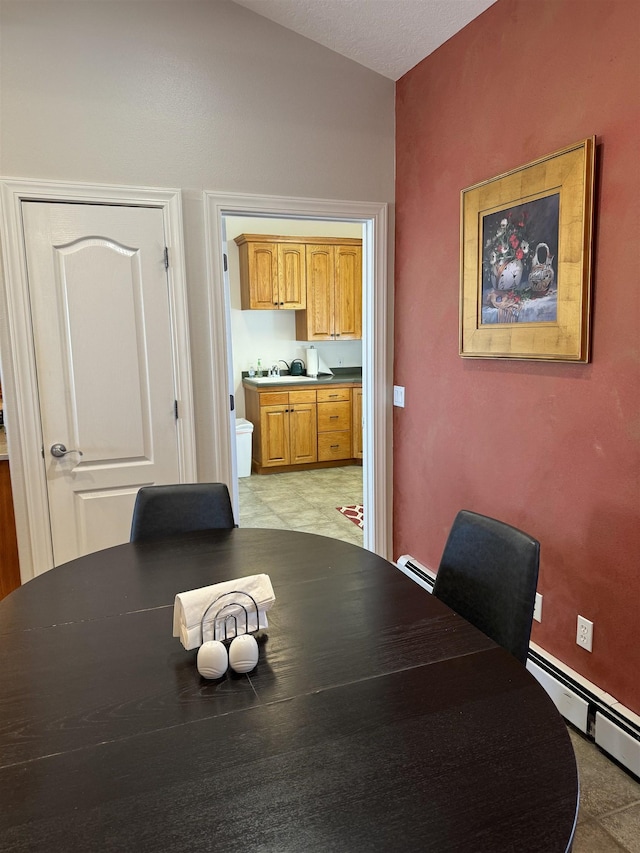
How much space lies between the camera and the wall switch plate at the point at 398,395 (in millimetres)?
3099

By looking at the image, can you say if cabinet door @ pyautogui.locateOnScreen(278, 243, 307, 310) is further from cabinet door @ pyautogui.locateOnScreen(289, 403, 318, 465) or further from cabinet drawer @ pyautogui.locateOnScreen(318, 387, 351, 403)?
cabinet door @ pyautogui.locateOnScreen(289, 403, 318, 465)

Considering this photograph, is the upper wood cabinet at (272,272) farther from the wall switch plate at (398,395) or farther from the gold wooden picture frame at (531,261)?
the gold wooden picture frame at (531,261)

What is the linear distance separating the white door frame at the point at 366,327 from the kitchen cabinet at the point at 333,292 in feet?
8.98

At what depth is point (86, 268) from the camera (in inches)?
99.3

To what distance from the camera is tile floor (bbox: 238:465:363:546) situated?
166 inches

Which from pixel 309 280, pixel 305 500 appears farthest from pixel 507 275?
pixel 309 280

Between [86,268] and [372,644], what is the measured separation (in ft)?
6.91

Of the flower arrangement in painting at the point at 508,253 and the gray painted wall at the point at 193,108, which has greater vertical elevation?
the gray painted wall at the point at 193,108

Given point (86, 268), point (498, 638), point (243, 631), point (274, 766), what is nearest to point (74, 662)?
point (243, 631)

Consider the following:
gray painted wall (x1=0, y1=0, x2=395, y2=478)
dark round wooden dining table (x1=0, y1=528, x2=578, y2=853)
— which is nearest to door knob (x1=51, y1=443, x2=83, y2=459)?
gray painted wall (x1=0, y1=0, x2=395, y2=478)

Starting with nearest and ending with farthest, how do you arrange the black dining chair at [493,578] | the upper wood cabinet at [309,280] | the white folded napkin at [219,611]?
1. the white folded napkin at [219,611]
2. the black dining chair at [493,578]
3. the upper wood cabinet at [309,280]

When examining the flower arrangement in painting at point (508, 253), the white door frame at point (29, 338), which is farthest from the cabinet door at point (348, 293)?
the flower arrangement in painting at point (508, 253)

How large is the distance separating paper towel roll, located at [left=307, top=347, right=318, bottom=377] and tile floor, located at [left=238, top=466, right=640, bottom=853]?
3.54 ft

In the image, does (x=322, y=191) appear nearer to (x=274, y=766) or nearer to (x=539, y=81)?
(x=539, y=81)
